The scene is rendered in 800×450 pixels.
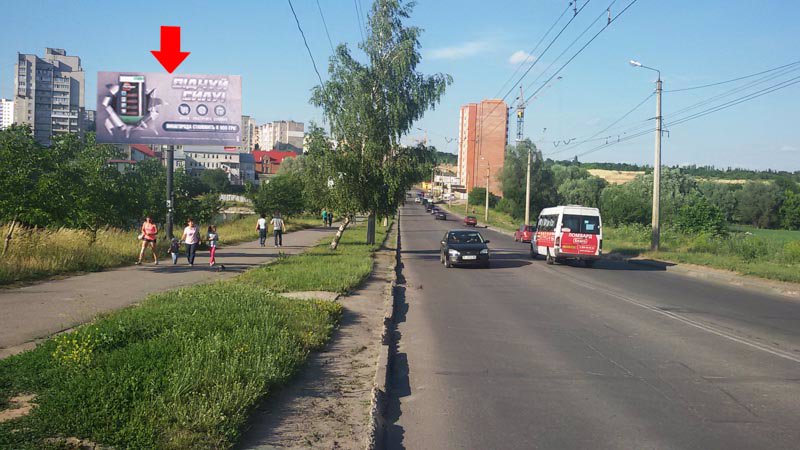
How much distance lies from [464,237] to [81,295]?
1590 cm

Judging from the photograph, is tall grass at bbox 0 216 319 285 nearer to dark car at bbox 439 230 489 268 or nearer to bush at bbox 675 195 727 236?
dark car at bbox 439 230 489 268

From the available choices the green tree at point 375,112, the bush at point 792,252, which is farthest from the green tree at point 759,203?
the green tree at point 375,112

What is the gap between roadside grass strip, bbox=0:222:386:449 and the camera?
453 centimetres

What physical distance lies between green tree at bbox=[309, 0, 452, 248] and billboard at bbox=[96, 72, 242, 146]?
5.00m

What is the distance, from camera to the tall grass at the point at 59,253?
1458cm

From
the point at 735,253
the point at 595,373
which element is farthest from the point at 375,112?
the point at 595,373

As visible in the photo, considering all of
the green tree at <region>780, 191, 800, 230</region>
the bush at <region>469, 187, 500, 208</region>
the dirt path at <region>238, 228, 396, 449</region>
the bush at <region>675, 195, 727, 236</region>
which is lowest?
the dirt path at <region>238, 228, 396, 449</region>

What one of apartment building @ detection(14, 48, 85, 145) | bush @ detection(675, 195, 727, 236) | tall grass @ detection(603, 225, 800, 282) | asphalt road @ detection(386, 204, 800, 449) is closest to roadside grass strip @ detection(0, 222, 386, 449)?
asphalt road @ detection(386, 204, 800, 449)

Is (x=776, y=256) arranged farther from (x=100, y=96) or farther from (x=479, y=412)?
(x=100, y=96)

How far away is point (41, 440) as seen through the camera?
4.39 meters

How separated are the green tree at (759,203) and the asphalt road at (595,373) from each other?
7923 centimetres

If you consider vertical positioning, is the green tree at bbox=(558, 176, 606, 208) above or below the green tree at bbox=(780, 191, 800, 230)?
above

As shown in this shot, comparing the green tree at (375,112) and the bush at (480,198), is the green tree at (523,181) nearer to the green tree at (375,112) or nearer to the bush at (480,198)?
the bush at (480,198)

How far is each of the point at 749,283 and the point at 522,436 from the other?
17.3m
